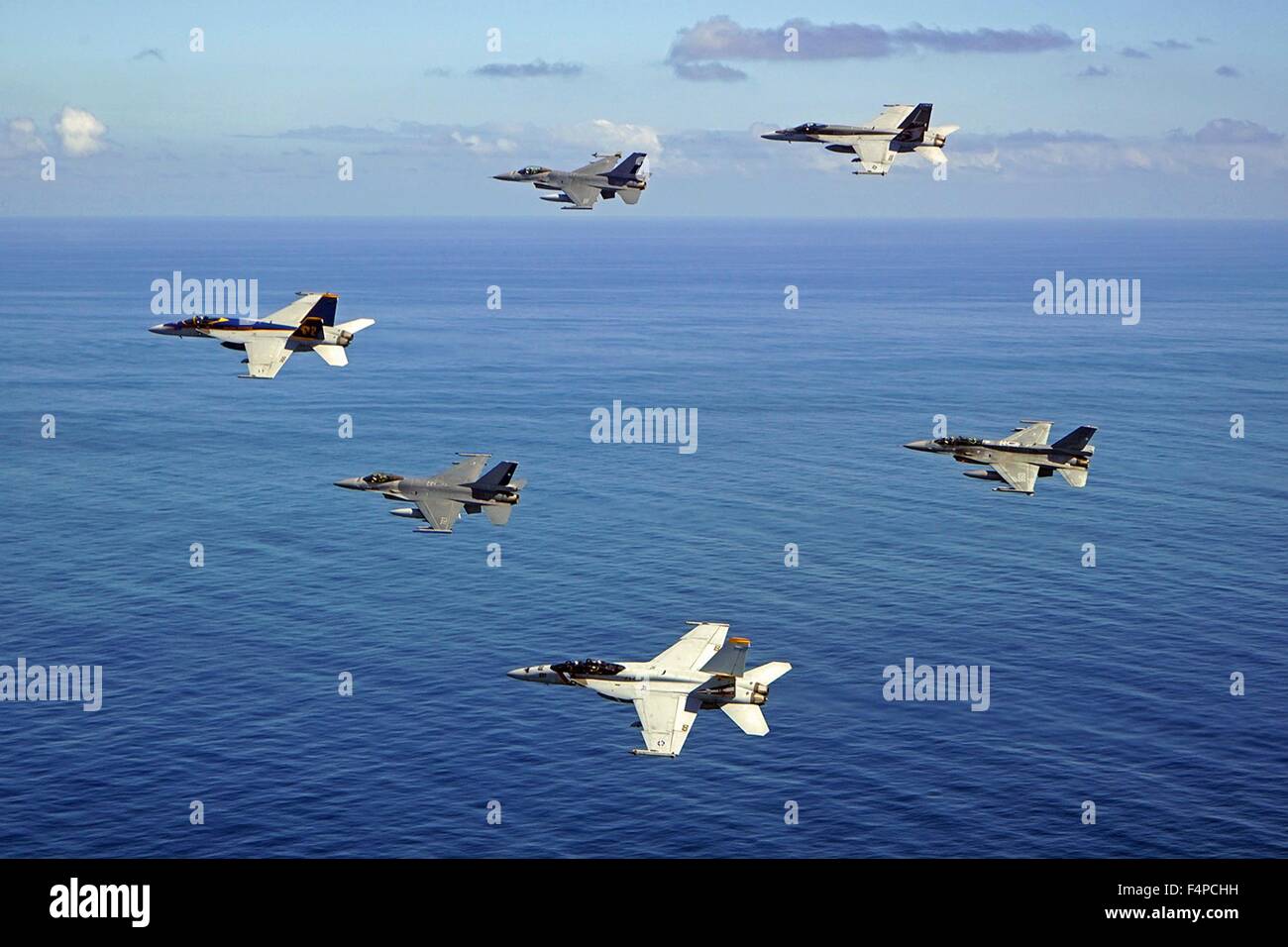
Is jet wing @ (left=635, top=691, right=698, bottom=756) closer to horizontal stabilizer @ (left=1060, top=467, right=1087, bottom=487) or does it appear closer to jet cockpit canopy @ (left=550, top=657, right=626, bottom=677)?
jet cockpit canopy @ (left=550, top=657, right=626, bottom=677)

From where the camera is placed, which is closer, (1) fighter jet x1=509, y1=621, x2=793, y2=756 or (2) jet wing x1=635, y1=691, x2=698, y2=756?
(2) jet wing x1=635, y1=691, x2=698, y2=756

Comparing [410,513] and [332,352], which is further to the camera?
[332,352]

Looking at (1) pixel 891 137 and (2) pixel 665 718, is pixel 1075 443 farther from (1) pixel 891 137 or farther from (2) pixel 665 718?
(2) pixel 665 718

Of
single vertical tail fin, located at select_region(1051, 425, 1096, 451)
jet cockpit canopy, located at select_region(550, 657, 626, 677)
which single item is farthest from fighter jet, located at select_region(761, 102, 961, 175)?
jet cockpit canopy, located at select_region(550, 657, 626, 677)

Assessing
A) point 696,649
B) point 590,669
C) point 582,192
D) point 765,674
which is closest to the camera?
point 765,674

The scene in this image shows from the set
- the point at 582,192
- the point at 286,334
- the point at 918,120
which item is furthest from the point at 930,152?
the point at 286,334

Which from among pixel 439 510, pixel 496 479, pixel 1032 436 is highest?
pixel 1032 436
